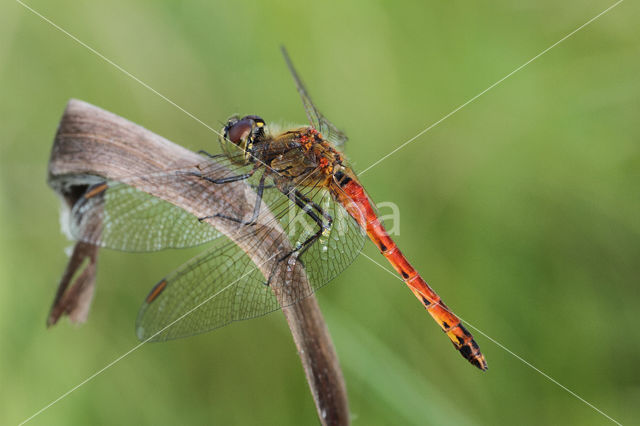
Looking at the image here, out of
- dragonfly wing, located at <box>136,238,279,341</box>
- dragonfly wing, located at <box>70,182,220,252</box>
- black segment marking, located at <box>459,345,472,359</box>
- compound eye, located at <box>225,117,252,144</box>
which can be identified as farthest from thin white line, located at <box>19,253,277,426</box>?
black segment marking, located at <box>459,345,472,359</box>

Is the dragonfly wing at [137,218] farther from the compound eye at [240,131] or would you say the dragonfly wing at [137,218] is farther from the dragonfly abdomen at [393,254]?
the dragonfly abdomen at [393,254]

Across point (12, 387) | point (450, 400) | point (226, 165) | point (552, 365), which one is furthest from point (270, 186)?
point (552, 365)

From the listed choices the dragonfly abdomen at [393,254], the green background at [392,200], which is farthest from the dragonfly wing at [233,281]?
the green background at [392,200]

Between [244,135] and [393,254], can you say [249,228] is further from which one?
[393,254]

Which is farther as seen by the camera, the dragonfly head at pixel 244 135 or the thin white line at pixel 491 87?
the thin white line at pixel 491 87

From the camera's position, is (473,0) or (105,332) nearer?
(105,332)

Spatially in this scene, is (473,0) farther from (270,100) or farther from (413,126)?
(270,100)
